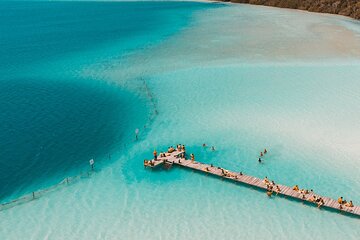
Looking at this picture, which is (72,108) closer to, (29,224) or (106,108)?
(106,108)

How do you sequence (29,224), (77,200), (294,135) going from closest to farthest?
(29,224), (77,200), (294,135)

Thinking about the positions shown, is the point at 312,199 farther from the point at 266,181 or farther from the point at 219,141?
the point at 219,141

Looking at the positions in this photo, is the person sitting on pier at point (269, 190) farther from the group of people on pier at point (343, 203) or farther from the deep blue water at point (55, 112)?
the deep blue water at point (55, 112)

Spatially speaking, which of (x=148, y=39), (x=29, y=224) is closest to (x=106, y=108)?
(x=29, y=224)

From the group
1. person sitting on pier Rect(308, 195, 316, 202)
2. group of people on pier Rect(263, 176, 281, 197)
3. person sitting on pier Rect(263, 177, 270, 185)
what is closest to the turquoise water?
group of people on pier Rect(263, 176, 281, 197)

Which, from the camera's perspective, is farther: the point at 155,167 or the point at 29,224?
the point at 155,167

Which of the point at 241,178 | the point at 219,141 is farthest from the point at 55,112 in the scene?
the point at 241,178
